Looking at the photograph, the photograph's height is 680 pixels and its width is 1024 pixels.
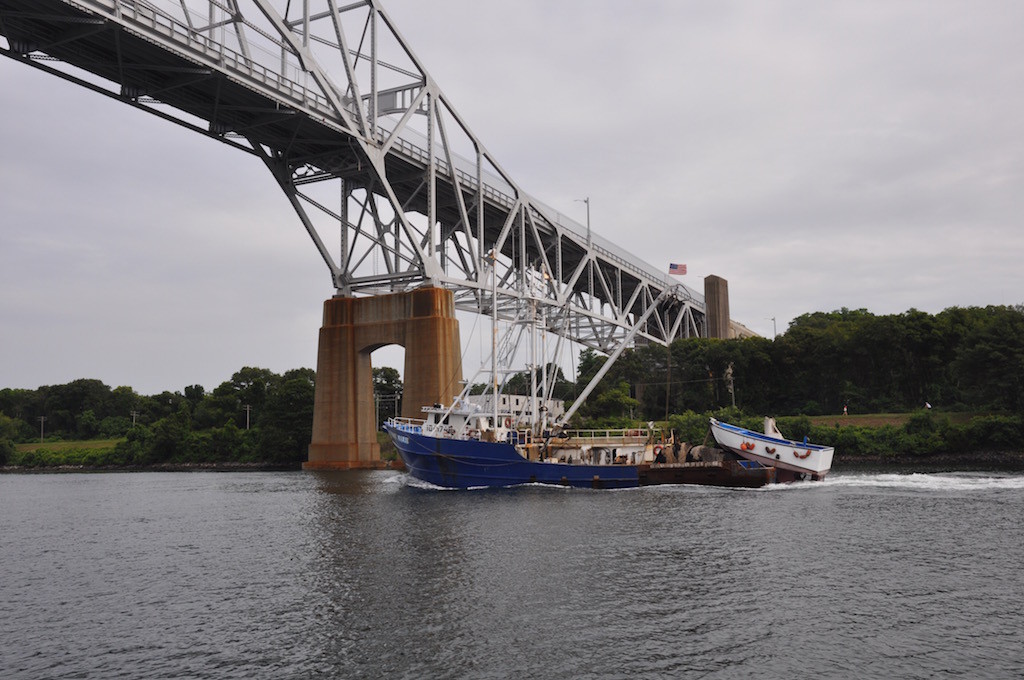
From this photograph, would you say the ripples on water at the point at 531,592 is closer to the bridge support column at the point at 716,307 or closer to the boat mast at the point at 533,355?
the boat mast at the point at 533,355

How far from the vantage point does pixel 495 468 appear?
5438 cm

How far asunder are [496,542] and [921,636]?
1633 cm

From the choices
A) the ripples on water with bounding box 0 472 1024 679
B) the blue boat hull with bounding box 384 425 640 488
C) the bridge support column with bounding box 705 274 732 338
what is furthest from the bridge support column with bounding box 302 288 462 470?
the bridge support column with bounding box 705 274 732 338

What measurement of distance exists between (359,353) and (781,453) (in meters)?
41.3

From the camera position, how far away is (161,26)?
4891 cm

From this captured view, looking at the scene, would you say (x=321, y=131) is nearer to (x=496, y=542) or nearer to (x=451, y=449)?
(x=451, y=449)

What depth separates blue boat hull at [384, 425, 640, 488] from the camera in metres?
54.1

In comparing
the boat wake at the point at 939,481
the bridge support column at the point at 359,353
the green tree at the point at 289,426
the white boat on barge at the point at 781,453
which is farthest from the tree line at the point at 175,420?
the boat wake at the point at 939,481

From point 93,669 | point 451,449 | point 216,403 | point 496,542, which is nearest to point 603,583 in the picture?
point 496,542

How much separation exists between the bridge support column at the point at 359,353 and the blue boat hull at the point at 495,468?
17.8 m

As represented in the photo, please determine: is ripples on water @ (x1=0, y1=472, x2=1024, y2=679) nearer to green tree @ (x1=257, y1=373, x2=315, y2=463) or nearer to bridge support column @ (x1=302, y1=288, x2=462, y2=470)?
bridge support column @ (x1=302, y1=288, x2=462, y2=470)

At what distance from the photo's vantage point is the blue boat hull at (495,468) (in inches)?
2130

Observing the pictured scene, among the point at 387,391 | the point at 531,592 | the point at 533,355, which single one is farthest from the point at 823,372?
the point at 531,592

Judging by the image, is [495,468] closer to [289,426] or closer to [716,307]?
[289,426]
